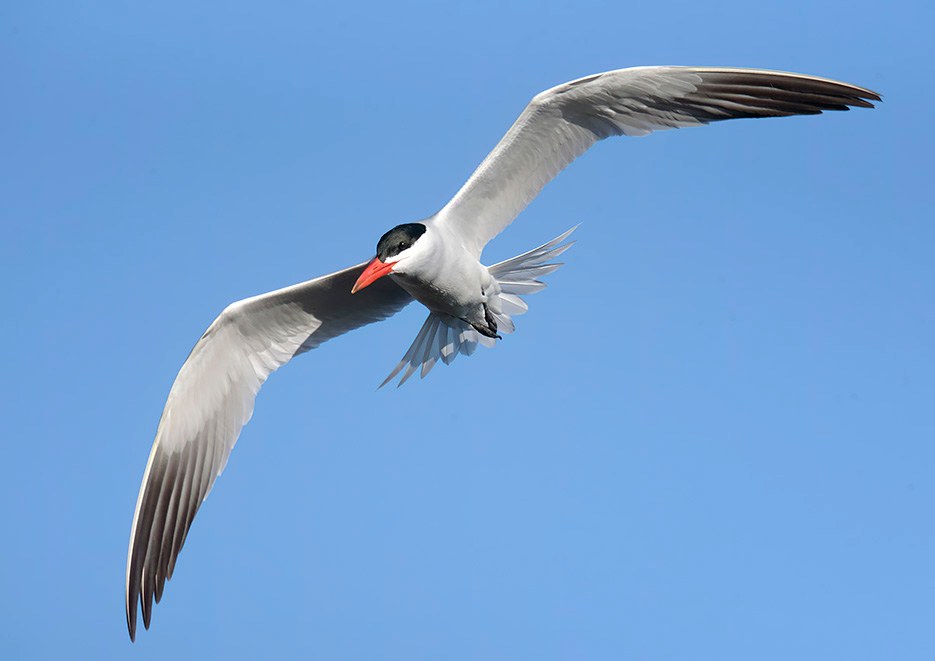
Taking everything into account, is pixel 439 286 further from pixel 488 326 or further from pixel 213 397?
pixel 213 397

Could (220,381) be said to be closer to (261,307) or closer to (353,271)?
(261,307)

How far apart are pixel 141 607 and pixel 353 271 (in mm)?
2813

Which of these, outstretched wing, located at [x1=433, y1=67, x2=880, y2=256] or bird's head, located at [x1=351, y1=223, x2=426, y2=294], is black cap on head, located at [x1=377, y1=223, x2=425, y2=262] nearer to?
bird's head, located at [x1=351, y1=223, x2=426, y2=294]

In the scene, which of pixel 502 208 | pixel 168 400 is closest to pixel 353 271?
pixel 502 208

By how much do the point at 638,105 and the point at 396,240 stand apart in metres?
1.92

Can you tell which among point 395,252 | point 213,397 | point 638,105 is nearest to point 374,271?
point 395,252

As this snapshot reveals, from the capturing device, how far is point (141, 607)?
6.96 metres

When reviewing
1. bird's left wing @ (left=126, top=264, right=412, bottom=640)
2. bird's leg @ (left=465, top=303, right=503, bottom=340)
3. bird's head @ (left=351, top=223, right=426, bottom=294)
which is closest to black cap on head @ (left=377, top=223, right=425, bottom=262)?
bird's head @ (left=351, top=223, right=426, bottom=294)

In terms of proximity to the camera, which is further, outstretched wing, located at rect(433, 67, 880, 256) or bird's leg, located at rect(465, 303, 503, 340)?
bird's leg, located at rect(465, 303, 503, 340)

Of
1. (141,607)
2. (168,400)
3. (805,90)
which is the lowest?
(141,607)

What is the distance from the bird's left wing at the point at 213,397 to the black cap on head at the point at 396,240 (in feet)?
1.50

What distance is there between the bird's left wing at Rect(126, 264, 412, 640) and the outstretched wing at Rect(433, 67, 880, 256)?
1327mm

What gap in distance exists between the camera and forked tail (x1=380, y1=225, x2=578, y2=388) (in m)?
7.68

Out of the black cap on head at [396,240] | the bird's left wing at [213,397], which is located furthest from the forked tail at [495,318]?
the black cap on head at [396,240]
